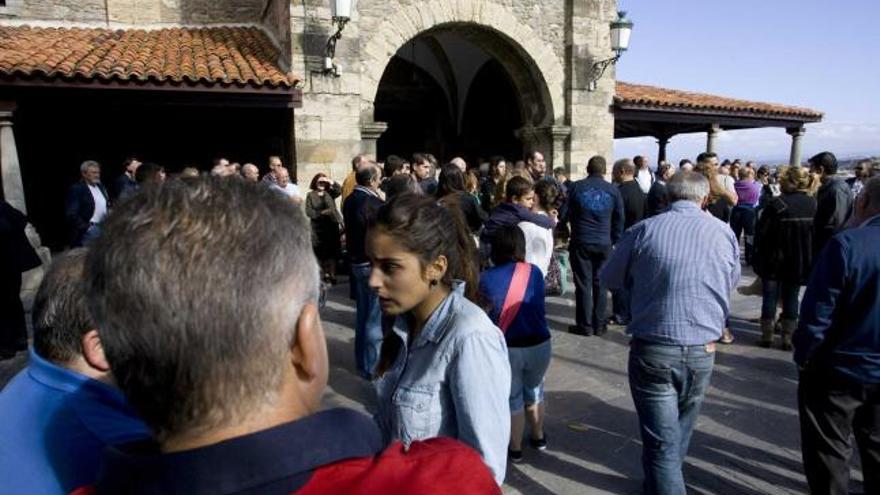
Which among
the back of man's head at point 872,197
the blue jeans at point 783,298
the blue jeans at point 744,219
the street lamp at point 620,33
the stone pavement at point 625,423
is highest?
the street lamp at point 620,33

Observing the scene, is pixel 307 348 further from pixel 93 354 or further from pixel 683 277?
pixel 683 277

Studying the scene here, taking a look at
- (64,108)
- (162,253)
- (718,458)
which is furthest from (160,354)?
(64,108)

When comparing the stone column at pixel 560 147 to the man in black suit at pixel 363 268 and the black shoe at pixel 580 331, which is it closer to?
the black shoe at pixel 580 331

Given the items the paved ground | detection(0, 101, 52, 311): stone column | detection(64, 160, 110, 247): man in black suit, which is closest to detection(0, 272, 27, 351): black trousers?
the paved ground

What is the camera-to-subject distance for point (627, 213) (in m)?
6.24

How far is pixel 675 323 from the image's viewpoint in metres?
2.51

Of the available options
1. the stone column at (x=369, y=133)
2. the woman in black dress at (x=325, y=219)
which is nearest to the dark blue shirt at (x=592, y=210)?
the woman in black dress at (x=325, y=219)

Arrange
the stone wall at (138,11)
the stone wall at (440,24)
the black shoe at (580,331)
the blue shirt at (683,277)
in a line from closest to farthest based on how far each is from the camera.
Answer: the blue shirt at (683,277), the black shoe at (580,331), the stone wall at (440,24), the stone wall at (138,11)

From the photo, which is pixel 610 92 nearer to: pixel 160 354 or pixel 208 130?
pixel 208 130

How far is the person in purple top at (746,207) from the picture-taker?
8.27 meters

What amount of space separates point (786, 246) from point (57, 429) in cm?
537

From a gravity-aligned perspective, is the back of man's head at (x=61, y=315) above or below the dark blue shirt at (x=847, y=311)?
above

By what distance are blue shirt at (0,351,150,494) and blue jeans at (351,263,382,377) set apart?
9.73 ft

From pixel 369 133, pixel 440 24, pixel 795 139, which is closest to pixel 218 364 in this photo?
pixel 369 133
